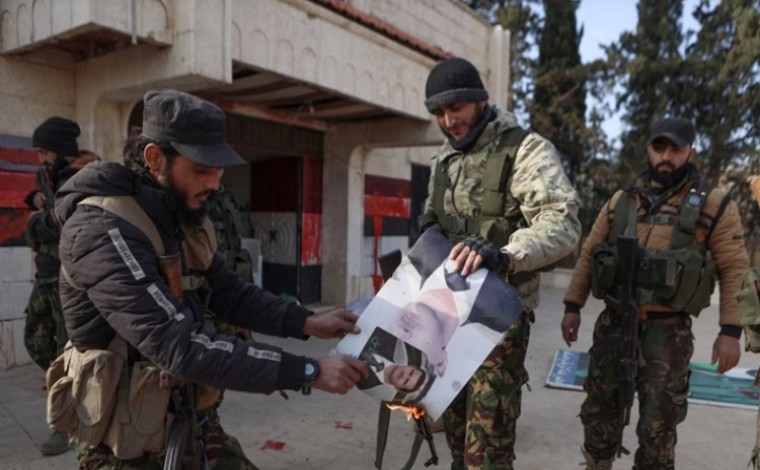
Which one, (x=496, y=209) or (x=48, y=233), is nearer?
(x=496, y=209)

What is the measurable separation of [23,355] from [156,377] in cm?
420

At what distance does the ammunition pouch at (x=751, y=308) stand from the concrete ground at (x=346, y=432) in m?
1.53

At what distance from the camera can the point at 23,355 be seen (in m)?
4.94

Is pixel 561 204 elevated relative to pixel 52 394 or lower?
elevated

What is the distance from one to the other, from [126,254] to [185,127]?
15.1 inches

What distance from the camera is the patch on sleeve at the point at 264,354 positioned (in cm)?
159

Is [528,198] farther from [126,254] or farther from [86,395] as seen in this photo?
[86,395]

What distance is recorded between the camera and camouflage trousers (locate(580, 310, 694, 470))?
2.65 meters

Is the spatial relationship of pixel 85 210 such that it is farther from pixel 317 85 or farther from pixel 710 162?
pixel 710 162

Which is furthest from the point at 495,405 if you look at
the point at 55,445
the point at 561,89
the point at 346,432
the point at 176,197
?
the point at 561,89

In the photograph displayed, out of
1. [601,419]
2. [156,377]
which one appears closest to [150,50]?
[156,377]

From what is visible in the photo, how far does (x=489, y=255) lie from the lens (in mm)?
1816

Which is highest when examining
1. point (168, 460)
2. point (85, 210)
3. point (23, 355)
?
point (85, 210)

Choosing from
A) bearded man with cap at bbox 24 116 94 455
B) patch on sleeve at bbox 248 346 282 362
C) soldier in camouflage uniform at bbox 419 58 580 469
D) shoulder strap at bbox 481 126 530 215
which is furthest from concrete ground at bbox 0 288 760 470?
patch on sleeve at bbox 248 346 282 362
